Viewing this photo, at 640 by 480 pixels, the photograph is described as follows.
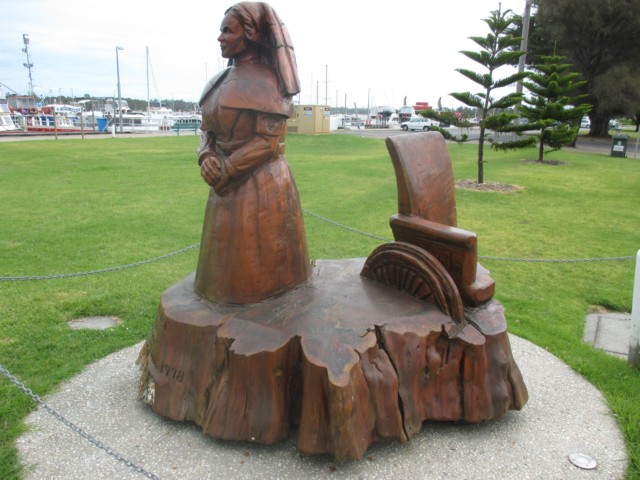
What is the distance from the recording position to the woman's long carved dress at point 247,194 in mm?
2820

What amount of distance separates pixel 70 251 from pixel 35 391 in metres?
3.56

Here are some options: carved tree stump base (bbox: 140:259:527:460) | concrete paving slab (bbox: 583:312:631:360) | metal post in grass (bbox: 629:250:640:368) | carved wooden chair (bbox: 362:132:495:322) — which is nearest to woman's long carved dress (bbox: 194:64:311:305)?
carved tree stump base (bbox: 140:259:527:460)

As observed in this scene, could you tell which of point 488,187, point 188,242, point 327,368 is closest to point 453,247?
point 327,368

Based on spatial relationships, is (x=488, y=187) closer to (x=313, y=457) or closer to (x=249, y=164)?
(x=249, y=164)

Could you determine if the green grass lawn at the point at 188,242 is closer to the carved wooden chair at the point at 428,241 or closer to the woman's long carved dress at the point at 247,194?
Result: the carved wooden chair at the point at 428,241

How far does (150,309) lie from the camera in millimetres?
4621

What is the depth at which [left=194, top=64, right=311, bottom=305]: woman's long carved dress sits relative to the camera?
282 centimetres

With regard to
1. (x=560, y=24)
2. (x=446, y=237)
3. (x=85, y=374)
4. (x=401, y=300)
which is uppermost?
(x=560, y=24)

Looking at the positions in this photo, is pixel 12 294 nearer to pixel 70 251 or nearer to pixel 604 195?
pixel 70 251

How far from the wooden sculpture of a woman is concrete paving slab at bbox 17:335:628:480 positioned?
80cm

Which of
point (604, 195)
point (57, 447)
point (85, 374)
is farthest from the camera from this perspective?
point (604, 195)

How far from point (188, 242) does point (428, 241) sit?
15.1 ft

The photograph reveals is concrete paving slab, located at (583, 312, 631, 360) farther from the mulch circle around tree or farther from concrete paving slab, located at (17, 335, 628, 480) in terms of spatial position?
the mulch circle around tree

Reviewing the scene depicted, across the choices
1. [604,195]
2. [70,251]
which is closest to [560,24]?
[604,195]
